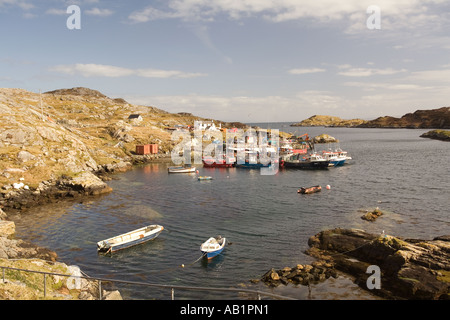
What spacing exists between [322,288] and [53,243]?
34067 mm

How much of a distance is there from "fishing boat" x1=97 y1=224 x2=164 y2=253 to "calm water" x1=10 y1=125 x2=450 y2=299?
0.98 m

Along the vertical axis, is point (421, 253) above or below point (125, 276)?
above

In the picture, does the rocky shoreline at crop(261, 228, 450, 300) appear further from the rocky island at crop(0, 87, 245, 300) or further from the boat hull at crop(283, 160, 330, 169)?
the boat hull at crop(283, 160, 330, 169)

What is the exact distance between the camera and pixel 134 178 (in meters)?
87.8

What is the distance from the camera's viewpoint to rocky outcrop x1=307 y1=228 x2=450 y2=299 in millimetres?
27156

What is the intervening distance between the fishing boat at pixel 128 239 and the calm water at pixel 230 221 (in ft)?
3.21

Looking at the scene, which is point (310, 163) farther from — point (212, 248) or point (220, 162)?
point (212, 248)

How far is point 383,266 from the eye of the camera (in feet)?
104

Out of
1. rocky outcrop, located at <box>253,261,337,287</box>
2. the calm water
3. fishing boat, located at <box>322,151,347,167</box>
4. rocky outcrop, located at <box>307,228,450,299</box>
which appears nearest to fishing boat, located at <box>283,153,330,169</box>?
fishing boat, located at <box>322,151,347,167</box>
